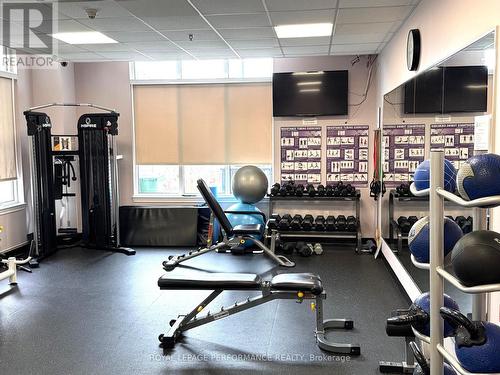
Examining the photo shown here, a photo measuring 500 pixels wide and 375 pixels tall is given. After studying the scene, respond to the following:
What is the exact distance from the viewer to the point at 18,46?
5.38 meters

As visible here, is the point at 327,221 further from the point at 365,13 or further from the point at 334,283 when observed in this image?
the point at 365,13

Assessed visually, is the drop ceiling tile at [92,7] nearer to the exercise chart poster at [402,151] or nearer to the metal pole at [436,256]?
the exercise chart poster at [402,151]

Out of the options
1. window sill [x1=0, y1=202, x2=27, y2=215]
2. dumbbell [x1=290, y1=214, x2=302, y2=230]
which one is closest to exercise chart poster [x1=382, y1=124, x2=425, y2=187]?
dumbbell [x1=290, y1=214, x2=302, y2=230]

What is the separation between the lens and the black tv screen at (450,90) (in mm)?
2461

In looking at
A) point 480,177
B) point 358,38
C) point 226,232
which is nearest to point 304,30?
point 358,38

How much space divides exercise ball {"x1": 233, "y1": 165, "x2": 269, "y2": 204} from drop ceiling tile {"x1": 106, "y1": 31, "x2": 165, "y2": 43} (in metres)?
2.04

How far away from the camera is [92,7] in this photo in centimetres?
385

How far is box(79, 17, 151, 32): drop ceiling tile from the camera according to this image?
14.1 ft

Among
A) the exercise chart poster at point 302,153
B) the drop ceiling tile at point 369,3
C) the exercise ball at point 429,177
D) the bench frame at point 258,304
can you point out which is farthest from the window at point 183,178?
the exercise ball at point 429,177

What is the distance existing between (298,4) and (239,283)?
2369mm

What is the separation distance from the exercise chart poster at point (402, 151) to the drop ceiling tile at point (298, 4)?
1296mm

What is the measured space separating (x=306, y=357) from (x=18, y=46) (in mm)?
4775

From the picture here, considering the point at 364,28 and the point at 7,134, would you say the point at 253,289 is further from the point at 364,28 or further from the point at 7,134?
the point at 7,134

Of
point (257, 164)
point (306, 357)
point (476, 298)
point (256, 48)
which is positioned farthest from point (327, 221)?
point (476, 298)
